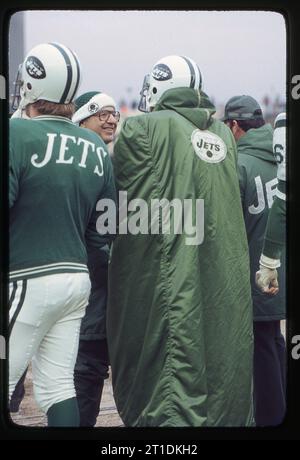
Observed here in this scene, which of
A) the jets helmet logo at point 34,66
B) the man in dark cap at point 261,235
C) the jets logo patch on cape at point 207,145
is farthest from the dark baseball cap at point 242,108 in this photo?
the jets helmet logo at point 34,66

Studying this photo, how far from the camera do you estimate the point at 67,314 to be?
1178 cm

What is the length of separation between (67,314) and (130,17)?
1.06m

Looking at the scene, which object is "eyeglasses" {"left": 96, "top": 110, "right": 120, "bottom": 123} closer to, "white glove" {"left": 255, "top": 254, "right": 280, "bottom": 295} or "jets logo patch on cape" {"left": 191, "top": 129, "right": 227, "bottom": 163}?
"jets logo patch on cape" {"left": 191, "top": 129, "right": 227, "bottom": 163}

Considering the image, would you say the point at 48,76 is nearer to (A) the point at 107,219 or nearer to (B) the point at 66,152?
(B) the point at 66,152

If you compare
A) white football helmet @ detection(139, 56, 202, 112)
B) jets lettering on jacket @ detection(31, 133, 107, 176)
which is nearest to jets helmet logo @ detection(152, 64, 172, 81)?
white football helmet @ detection(139, 56, 202, 112)

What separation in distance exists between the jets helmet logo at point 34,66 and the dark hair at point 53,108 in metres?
0.11

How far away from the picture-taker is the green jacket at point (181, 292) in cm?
1170

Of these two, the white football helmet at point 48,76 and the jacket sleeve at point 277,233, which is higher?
the white football helmet at point 48,76

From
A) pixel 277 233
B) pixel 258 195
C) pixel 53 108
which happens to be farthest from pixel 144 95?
pixel 277 233

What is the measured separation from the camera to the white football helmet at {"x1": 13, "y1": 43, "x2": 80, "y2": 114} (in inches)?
457

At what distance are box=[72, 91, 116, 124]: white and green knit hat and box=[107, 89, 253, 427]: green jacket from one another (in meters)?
0.12

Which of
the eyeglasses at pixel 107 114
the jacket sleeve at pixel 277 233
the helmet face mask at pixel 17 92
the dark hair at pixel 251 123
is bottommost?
the jacket sleeve at pixel 277 233

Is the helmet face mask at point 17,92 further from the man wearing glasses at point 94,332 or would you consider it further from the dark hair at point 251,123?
the dark hair at point 251,123

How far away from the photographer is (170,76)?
11711 millimetres
